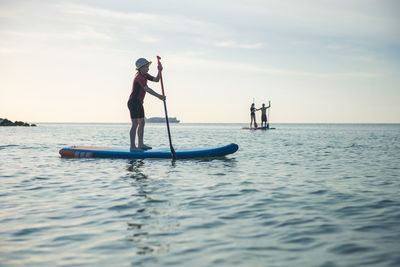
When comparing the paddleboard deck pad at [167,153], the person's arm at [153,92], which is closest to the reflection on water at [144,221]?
the paddleboard deck pad at [167,153]

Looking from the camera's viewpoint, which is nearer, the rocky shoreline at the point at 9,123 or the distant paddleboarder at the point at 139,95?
the distant paddleboarder at the point at 139,95

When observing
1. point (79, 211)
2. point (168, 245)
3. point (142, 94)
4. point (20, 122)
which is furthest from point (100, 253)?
point (20, 122)

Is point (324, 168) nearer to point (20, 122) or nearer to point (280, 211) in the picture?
point (280, 211)

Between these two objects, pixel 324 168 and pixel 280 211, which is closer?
pixel 280 211

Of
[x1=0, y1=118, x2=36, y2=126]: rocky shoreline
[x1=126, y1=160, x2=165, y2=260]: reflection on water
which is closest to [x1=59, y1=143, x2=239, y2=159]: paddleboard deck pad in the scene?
[x1=126, y1=160, x2=165, y2=260]: reflection on water

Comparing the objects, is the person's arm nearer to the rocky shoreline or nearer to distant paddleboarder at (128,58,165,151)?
distant paddleboarder at (128,58,165,151)

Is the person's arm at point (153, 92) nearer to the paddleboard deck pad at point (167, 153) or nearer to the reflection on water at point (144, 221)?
the paddleboard deck pad at point (167, 153)

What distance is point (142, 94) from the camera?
33.1 feet

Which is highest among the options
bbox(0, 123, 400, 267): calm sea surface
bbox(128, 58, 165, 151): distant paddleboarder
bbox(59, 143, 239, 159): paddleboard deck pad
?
bbox(128, 58, 165, 151): distant paddleboarder

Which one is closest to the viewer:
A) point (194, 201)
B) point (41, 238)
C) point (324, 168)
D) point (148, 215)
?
point (41, 238)

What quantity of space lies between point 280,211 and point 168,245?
1835 millimetres

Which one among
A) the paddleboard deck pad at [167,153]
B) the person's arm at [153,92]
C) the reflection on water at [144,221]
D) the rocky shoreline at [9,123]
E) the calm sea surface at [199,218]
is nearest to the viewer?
the calm sea surface at [199,218]

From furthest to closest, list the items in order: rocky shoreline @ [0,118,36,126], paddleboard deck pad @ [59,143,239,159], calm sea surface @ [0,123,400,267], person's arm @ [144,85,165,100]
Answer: rocky shoreline @ [0,118,36,126] → paddleboard deck pad @ [59,143,239,159] → person's arm @ [144,85,165,100] → calm sea surface @ [0,123,400,267]

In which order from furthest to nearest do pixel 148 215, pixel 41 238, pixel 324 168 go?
pixel 324 168
pixel 148 215
pixel 41 238
